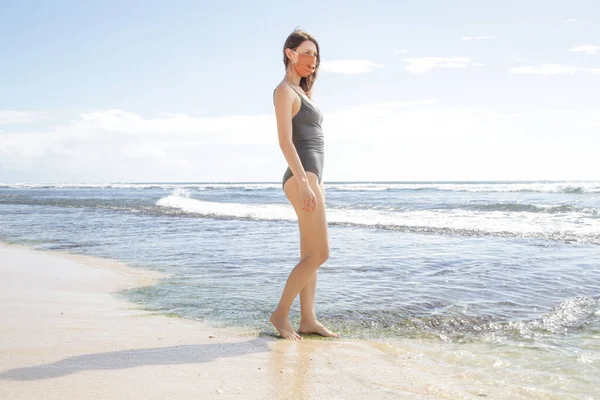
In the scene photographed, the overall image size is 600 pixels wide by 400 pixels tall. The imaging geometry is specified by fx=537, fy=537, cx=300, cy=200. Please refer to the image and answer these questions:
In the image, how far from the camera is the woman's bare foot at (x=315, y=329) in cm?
353

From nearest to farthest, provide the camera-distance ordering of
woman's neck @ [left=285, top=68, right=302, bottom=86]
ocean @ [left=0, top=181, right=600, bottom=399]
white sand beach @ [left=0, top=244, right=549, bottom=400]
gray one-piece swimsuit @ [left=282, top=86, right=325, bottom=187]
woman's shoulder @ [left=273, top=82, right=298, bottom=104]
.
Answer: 1. white sand beach @ [left=0, top=244, right=549, bottom=400]
2. ocean @ [left=0, top=181, right=600, bottom=399]
3. woman's shoulder @ [left=273, top=82, right=298, bottom=104]
4. gray one-piece swimsuit @ [left=282, top=86, right=325, bottom=187]
5. woman's neck @ [left=285, top=68, right=302, bottom=86]

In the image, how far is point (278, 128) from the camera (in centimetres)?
329

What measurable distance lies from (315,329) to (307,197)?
0.94 metres

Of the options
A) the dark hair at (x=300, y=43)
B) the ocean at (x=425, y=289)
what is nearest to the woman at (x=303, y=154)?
the dark hair at (x=300, y=43)

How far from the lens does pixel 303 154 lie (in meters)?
3.42

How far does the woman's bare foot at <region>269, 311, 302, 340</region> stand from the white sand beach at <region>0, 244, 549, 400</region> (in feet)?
0.27

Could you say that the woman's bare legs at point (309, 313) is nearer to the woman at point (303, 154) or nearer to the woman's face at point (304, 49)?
the woman at point (303, 154)

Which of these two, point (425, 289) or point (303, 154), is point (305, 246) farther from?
point (425, 289)

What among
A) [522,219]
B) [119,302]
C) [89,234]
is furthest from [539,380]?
[522,219]

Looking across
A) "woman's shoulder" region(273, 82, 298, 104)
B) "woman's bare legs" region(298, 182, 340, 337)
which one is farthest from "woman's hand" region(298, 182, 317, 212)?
"woman's shoulder" region(273, 82, 298, 104)

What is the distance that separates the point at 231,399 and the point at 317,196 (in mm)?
1498

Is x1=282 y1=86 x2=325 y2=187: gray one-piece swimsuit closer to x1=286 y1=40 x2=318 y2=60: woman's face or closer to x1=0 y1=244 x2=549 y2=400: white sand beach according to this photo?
x1=286 y1=40 x2=318 y2=60: woman's face

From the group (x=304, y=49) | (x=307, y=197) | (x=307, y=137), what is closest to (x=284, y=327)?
(x=307, y=197)

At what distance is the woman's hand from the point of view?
3.25 meters
